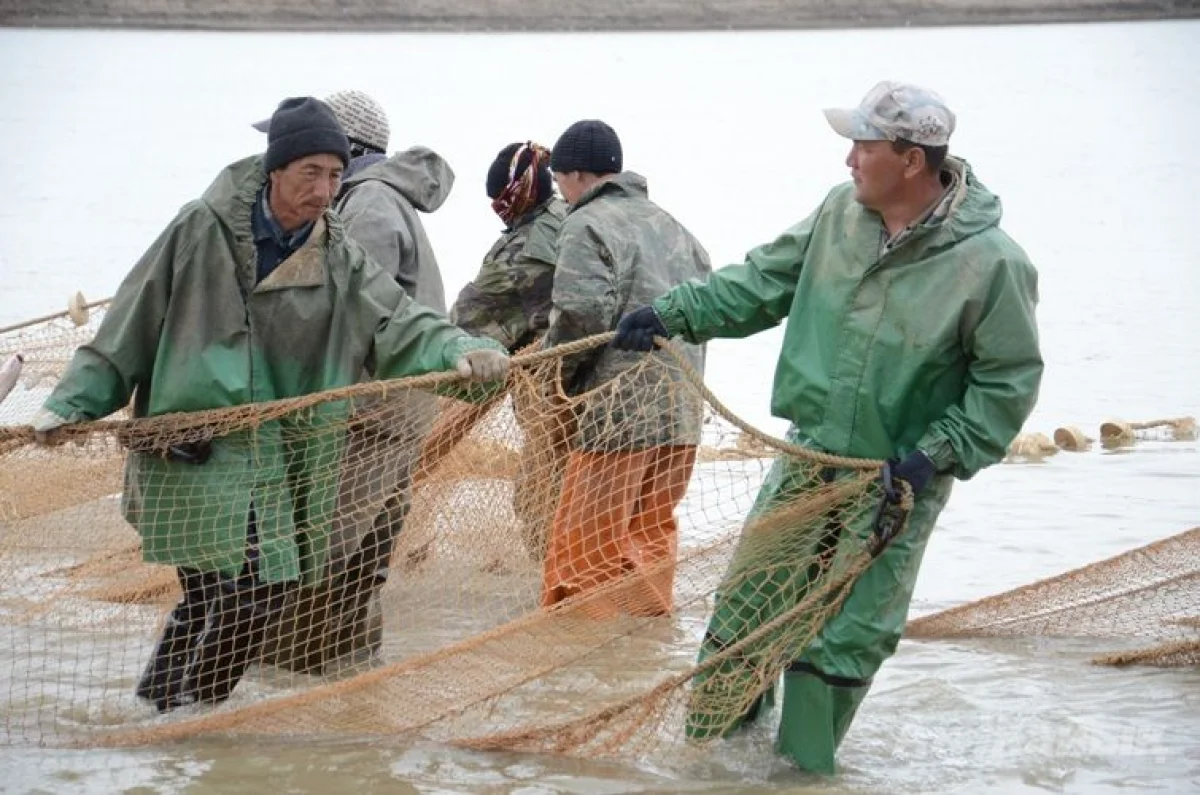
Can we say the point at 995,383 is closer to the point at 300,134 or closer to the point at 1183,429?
the point at 300,134

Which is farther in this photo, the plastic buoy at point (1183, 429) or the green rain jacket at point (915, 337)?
the plastic buoy at point (1183, 429)

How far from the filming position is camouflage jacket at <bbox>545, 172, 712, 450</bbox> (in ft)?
19.9

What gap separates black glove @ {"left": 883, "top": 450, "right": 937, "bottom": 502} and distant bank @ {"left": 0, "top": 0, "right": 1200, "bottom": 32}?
1367 inches

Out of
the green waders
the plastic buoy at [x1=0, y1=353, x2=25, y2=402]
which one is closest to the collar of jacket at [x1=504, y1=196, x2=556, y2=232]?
the plastic buoy at [x1=0, y1=353, x2=25, y2=402]

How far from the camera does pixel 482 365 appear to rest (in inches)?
187

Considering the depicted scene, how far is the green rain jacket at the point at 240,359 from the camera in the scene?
475 centimetres

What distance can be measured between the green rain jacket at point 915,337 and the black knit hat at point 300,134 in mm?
1153

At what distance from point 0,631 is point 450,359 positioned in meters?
2.22

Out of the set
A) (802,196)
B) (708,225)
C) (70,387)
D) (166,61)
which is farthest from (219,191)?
(166,61)

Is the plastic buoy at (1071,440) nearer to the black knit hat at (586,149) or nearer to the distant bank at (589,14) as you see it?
the black knit hat at (586,149)

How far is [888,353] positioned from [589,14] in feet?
115

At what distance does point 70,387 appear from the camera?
15.4 ft

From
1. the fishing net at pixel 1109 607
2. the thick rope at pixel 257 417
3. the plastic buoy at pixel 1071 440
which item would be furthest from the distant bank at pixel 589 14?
the thick rope at pixel 257 417

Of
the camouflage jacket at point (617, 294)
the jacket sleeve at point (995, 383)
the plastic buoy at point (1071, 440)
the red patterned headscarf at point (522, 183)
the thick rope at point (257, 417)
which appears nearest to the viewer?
the jacket sleeve at point (995, 383)
